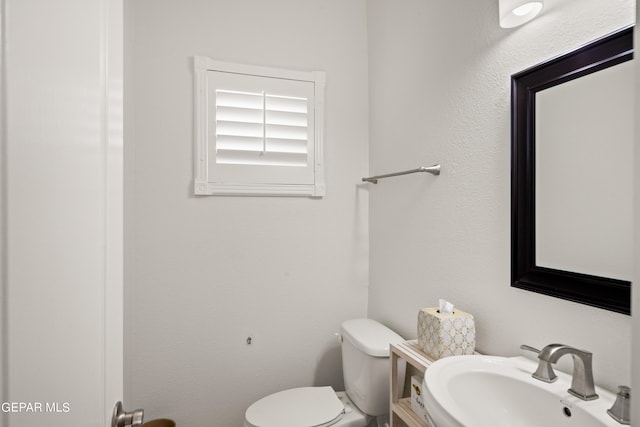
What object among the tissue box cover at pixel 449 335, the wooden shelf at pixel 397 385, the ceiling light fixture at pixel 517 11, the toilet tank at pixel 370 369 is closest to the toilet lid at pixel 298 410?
the toilet tank at pixel 370 369

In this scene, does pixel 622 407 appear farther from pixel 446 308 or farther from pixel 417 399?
pixel 417 399

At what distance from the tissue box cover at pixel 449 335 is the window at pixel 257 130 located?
3.16 ft

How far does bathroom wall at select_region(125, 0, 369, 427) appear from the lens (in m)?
1.58

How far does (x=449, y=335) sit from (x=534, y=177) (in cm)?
54

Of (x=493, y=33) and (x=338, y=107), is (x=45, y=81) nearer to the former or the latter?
(x=493, y=33)

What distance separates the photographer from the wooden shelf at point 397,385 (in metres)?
1.12

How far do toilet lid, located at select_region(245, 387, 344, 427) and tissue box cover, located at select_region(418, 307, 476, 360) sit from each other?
0.57 metres

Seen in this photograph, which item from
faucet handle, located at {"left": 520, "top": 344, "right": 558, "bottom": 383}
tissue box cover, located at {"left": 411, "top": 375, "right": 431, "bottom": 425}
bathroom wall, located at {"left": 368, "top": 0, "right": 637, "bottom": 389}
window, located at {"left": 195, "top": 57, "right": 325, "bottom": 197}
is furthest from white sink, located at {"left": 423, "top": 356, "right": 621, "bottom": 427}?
window, located at {"left": 195, "top": 57, "right": 325, "bottom": 197}

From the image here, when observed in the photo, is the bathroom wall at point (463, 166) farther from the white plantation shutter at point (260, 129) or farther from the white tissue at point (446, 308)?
the white plantation shutter at point (260, 129)

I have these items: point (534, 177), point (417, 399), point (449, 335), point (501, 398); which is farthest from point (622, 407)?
point (417, 399)

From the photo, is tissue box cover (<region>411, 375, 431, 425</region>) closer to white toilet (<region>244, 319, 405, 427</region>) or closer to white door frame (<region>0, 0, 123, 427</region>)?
white toilet (<region>244, 319, 405, 427</region>)

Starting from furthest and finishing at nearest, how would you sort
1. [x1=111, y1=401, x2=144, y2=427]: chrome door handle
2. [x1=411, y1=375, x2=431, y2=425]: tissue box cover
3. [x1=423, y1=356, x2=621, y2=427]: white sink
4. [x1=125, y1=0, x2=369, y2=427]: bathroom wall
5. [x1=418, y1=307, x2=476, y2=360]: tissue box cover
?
[x1=125, y1=0, x2=369, y2=427]: bathroom wall < [x1=411, y1=375, x2=431, y2=425]: tissue box cover < [x1=418, y1=307, x2=476, y2=360]: tissue box cover < [x1=423, y1=356, x2=621, y2=427]: white sink < [x1=111, y1=401, x2=144, y2=427]: chrome door handle

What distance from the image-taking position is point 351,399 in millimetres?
1575

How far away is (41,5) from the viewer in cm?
39
